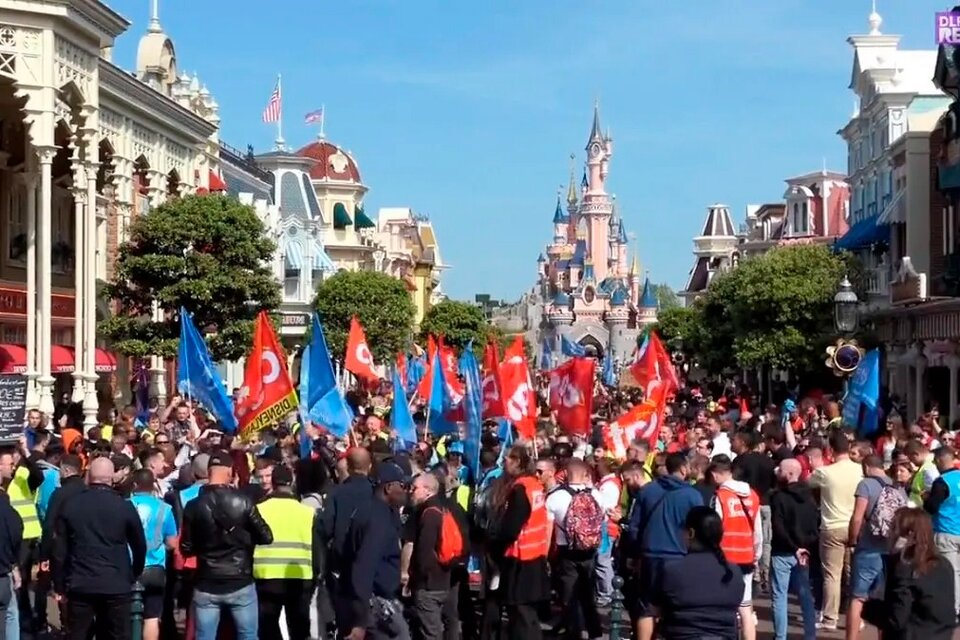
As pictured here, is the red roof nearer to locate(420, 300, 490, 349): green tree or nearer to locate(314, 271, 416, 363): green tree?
locate(420, 300, 490, 349): green tree

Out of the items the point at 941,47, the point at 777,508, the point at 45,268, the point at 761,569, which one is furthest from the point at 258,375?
the point at 941,47

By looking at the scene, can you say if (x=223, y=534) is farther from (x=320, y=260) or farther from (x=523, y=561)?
(x=320, y=260)

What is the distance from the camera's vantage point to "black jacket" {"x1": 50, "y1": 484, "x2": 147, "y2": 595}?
11312mm

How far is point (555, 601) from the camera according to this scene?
555 inches

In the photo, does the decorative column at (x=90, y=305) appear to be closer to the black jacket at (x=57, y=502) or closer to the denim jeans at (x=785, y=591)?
the black jacket at (x=57, y=502)

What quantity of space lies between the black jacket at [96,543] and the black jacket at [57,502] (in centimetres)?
11

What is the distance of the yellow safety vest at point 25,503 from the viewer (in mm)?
13234

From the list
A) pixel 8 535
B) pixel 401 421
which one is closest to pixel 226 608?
pixel 8 535

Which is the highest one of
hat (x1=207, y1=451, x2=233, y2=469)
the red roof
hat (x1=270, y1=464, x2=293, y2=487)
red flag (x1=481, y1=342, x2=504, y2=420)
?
the red roof

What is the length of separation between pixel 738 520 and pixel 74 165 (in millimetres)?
22167

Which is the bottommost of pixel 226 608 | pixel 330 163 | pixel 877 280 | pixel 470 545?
pixel 226 608

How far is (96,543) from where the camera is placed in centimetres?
1131

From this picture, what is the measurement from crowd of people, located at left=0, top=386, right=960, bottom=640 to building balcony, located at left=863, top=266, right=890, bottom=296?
34672 millimetres

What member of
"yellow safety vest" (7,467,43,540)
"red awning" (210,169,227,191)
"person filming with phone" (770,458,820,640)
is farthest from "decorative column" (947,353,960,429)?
"yellow safety vest" (7,467,43,540)
